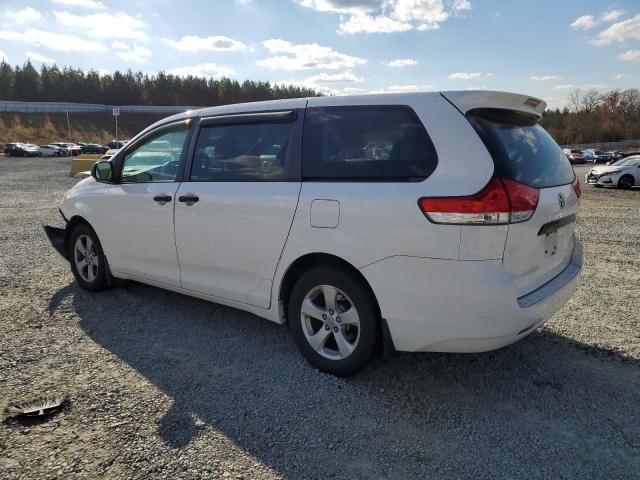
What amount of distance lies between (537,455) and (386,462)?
2.67 feet

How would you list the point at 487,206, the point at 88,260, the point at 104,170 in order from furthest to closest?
the point at 88,260, the point at 104,170, the point at 487,206

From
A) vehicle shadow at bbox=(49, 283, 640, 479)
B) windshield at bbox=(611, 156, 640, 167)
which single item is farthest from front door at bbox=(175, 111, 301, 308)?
windshield at bbox=(611, 156, 640, 167)

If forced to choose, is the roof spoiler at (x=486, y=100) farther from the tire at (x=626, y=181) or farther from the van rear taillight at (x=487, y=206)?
the tire at (x=626, y=181)

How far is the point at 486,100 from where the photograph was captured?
3.01m

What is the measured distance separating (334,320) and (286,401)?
2.03 ft

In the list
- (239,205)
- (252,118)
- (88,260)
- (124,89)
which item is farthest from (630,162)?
(124,89)

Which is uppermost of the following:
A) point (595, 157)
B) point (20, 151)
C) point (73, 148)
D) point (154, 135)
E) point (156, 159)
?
point (154, 135)

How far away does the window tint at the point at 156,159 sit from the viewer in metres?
4.23


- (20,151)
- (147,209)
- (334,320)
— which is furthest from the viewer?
(20,151)

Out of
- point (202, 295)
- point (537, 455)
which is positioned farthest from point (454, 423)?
point (202, 295)

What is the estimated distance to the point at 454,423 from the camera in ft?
9.41

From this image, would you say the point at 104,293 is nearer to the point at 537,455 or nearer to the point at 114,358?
the point at 114,358

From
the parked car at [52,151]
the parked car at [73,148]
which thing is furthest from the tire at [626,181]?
the parked car at [73,148]

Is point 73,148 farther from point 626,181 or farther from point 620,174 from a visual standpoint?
point 626,181
